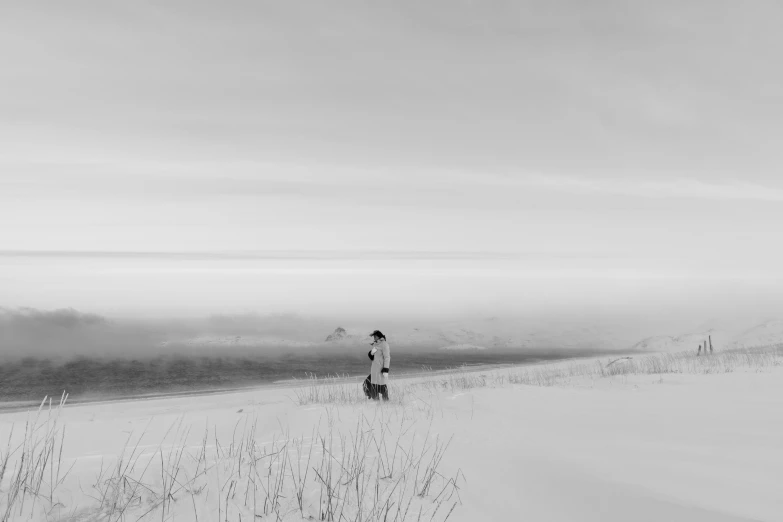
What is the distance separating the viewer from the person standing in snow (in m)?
12.5

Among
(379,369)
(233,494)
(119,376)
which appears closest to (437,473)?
(233,494)

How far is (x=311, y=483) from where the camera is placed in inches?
170

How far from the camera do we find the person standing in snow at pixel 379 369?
41.1 ft

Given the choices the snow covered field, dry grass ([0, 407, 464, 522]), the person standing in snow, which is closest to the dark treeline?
the person standing in snow

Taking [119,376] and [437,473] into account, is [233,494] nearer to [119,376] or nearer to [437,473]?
[437,473]

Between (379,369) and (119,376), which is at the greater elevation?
(379,369)

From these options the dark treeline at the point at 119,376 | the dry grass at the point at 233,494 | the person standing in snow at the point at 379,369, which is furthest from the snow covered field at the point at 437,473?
the dark treeline at the point at 119,376

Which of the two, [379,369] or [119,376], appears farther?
[119,376]

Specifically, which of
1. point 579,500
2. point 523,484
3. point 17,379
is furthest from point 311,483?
point 17,379

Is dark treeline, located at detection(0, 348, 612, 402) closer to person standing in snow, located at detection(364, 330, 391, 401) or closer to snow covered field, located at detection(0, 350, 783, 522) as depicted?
person standing in snow, located at detection(364, 330, 391, 401)

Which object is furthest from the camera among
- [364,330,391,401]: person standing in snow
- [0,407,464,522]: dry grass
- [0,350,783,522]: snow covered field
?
[364,330,391,401]: person standing in snow

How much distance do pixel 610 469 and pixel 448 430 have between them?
7.85ft

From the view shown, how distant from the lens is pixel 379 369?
12.7 metres

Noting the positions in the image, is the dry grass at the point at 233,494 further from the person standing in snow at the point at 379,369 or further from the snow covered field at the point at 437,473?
the person standing in snow at the point at 379,369
